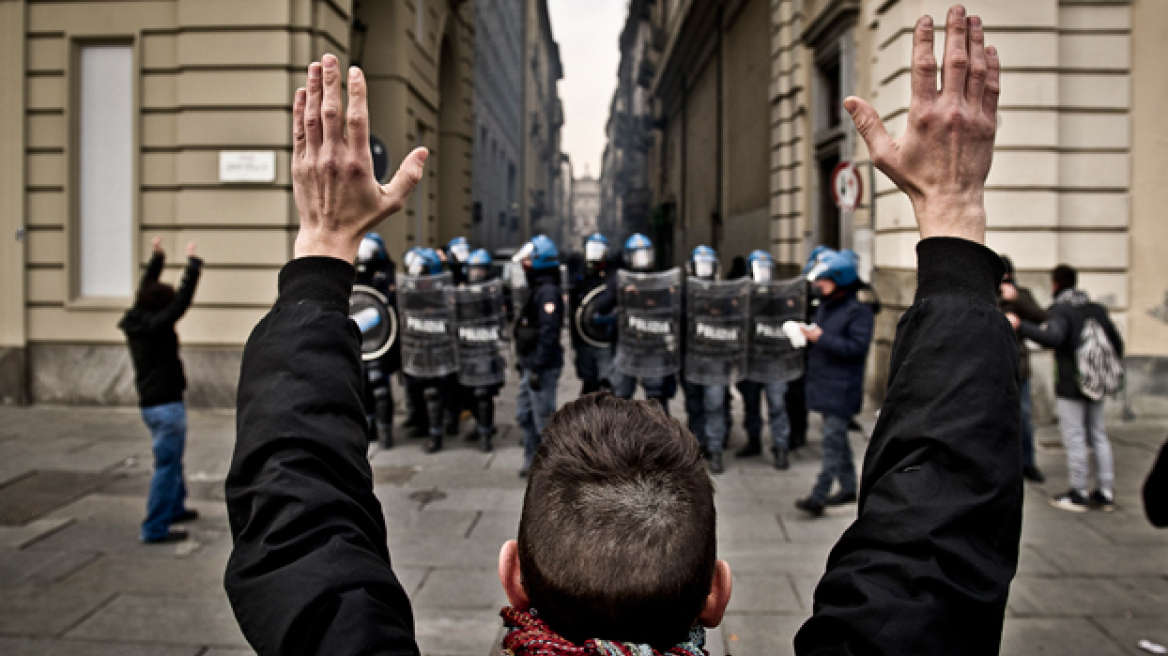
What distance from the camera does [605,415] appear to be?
117 centimetres

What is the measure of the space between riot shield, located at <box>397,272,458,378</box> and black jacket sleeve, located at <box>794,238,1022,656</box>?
779 centimetres

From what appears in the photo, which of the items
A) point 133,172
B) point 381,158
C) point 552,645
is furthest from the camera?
point 133,172

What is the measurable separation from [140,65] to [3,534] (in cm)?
682

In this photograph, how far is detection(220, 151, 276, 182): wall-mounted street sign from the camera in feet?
33.9

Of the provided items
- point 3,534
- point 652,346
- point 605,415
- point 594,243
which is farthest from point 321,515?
point 594,243

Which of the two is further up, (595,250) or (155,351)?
(595,250)

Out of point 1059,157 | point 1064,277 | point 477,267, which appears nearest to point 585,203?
point 1059,157

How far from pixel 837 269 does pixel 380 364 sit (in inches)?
186

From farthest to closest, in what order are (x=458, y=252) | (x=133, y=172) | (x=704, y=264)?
1. (x=458, y=252)
2. (x=133, y=172)
3. (x=704, y=264)

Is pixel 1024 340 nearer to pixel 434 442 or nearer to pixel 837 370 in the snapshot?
pixel 837 370

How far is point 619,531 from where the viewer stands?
1.06m

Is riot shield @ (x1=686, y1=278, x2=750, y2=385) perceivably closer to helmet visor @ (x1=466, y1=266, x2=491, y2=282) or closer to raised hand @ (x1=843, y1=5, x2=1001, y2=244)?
helmet visor @ (x1=466, y1=266, x2=491, y2=282)

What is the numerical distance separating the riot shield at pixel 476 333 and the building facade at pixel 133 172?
9.52 feet

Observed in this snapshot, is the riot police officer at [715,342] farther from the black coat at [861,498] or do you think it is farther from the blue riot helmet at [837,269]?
the black coat at [861,498]
